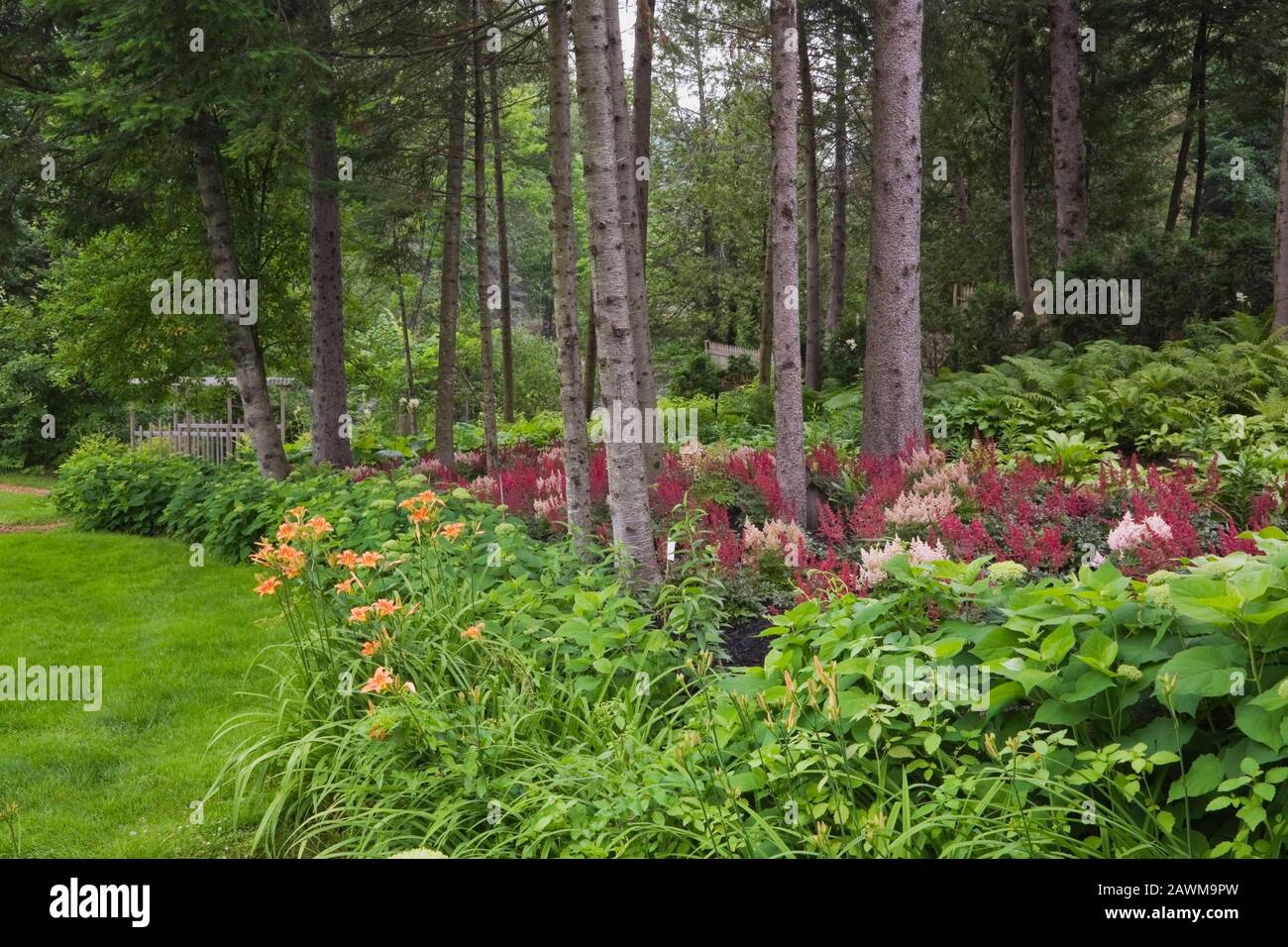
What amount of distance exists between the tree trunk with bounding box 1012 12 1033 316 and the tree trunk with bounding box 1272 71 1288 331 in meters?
6.51

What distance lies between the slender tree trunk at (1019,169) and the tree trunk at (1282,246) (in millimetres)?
6475

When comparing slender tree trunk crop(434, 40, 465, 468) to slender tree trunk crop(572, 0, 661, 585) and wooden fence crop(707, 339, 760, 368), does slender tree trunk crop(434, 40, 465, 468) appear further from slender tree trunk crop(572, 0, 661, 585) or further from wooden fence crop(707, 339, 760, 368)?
wooden fence crop(707, 339, 760, 368)

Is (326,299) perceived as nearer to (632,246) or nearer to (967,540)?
(632,246)

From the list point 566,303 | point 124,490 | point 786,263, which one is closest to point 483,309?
point 566,303

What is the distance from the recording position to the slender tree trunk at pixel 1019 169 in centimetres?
1719

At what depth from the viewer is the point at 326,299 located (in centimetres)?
1181

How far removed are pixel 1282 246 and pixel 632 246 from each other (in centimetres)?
716

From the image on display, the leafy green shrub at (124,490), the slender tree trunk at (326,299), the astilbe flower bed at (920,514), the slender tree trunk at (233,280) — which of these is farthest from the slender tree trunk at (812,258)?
the leafy green shrub at (124,490)

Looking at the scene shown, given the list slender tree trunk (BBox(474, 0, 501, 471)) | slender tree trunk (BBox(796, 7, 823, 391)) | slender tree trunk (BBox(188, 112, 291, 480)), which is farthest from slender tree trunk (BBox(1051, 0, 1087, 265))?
slender tree trunk (BBox(188, 112, 291, 480))

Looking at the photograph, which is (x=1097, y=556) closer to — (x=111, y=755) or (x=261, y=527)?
(x=111, y=755)
